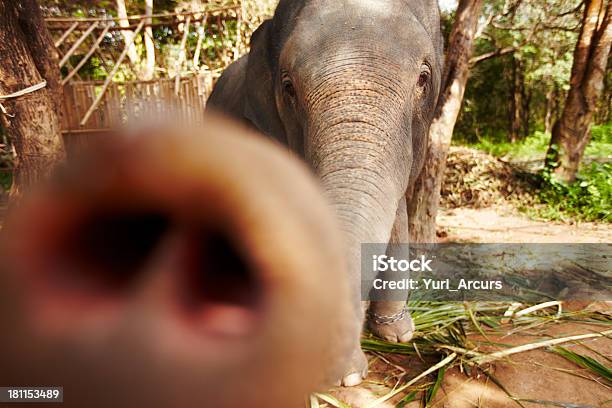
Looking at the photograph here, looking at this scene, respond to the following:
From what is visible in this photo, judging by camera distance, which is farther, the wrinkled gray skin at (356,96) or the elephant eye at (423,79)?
the elephant eye at (423,79)

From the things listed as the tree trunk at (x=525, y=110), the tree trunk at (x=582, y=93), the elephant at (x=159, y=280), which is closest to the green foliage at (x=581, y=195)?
the tree trunk at (x=582, y=93)

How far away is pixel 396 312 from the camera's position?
308cm

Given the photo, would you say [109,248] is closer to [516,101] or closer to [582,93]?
[582,93]

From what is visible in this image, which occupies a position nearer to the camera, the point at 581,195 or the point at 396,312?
the point at 396,312

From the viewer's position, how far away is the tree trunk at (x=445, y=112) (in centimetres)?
419

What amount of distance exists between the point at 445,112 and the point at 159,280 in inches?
169

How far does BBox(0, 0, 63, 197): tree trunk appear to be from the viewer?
290 centimetres

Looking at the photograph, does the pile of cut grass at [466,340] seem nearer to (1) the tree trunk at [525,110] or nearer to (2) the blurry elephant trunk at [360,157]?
(2) the blurry elephant trunk at [360,157]

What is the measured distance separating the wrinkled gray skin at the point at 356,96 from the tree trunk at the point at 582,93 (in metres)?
5.09

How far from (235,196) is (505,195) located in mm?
7777

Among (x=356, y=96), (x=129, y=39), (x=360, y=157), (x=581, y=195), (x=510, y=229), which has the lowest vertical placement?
(x=510, y=229)

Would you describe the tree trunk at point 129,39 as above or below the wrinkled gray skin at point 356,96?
above

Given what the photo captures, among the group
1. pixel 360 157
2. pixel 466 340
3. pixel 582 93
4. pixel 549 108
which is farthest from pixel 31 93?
pixel 549 108

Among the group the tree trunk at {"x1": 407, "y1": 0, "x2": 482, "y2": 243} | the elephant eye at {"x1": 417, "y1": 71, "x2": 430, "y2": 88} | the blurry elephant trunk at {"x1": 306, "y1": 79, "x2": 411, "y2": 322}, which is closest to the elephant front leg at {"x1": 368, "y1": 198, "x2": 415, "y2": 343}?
the elephant eye at {"x1": 417, "y1": 71, "x2": 430, "y2": 88}
